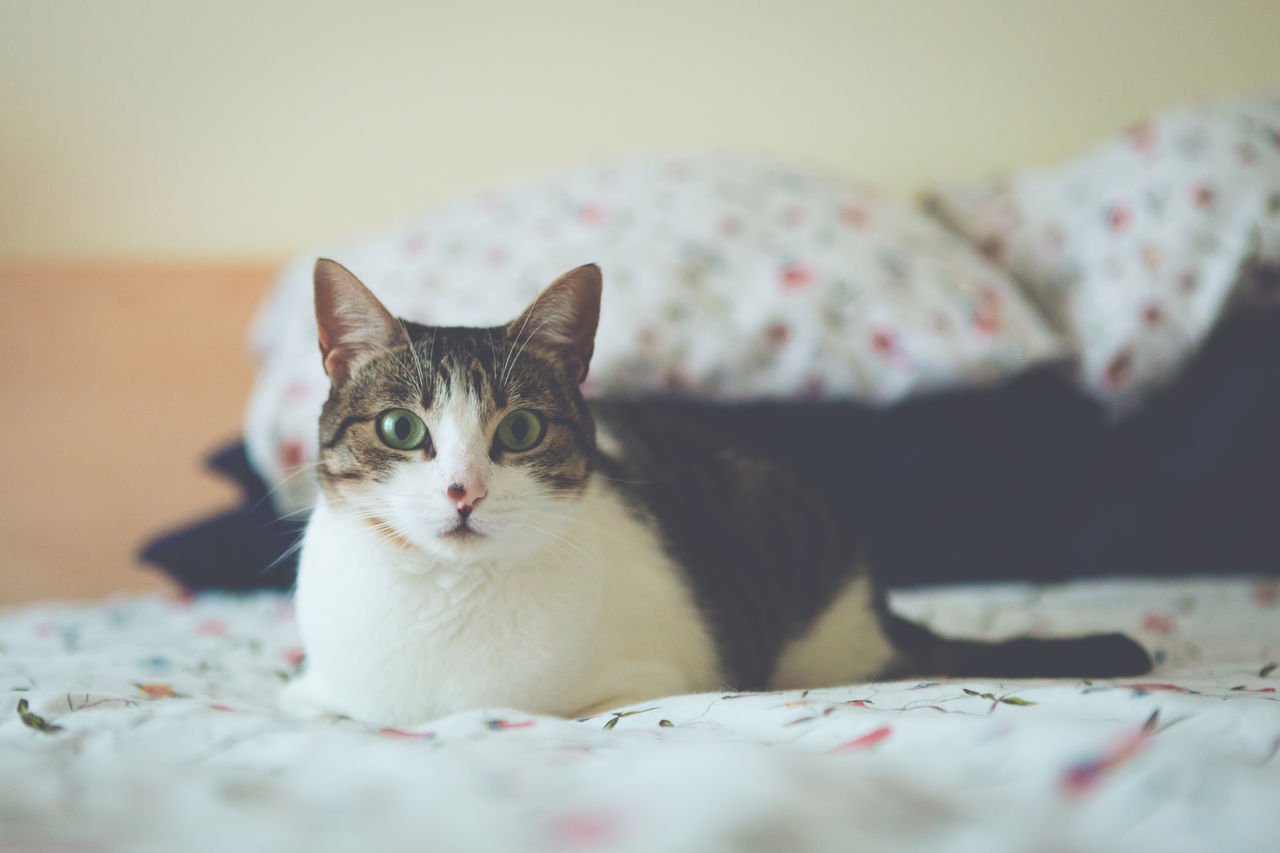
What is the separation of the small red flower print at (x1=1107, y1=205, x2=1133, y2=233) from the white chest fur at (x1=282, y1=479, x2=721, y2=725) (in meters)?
1.22

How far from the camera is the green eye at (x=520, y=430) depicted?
2.20 ft

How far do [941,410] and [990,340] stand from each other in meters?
0.14

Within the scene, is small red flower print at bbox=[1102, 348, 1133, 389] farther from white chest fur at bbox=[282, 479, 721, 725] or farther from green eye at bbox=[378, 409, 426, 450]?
green eye at bbox=[378, 409, 426, 450]

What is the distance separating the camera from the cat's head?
62 centimetres

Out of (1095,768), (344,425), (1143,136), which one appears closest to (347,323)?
(344,425)

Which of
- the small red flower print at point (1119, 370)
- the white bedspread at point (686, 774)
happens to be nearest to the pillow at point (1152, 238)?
the small red flower print at point (1119, 370)

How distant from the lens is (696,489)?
3.07ft

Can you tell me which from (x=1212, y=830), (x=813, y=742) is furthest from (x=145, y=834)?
(x=1212, y=830)

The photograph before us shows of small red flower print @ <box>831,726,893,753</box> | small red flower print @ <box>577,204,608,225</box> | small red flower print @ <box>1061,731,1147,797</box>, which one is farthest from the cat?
small red flower print @ <box>577,204,608,225</box>

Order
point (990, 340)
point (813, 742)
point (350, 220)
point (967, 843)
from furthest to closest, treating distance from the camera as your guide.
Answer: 1. point (350, 220)
2. point (990, 340)
3. point (813, 742)
4. point (967, 843)

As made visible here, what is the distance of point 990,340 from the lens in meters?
1.25

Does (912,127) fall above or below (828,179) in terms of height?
above

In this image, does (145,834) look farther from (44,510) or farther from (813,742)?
(44,510)

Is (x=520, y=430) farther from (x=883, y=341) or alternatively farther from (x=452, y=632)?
(x=883, y=341)
